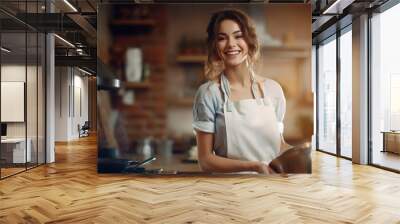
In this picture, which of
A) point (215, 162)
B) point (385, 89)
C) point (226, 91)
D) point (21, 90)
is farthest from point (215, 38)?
point (21, 90)

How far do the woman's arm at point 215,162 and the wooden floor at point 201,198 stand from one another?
0.49ft

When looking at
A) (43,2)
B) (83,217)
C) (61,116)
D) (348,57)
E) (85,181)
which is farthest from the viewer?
(61,116)

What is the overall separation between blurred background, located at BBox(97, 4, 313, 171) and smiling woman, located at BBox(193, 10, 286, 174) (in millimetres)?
139

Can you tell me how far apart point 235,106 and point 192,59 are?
1.05 m

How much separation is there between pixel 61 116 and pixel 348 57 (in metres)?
10.8

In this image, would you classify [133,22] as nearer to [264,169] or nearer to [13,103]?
[13,103]

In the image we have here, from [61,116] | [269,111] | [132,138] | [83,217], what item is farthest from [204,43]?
[61,116]

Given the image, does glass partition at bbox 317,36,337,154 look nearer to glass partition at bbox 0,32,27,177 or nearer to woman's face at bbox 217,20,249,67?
woman's face at bbox 217,20,249,67

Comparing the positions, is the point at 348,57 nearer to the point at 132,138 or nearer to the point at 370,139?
the point at 370,139

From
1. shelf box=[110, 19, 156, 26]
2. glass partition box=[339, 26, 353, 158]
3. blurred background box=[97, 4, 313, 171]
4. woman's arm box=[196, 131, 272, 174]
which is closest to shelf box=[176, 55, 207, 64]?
blurred background box=[97, 4, 313, 171]

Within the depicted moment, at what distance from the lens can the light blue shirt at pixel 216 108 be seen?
618cm

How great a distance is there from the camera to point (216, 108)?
20.4ft

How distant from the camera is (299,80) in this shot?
6.34 metres

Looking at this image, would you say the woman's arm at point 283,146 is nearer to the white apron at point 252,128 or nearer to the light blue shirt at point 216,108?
the white apron at point 252,128
